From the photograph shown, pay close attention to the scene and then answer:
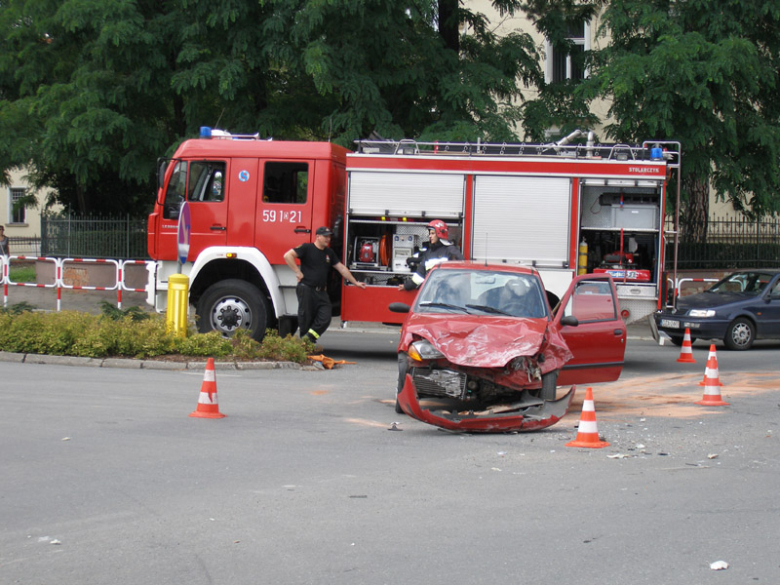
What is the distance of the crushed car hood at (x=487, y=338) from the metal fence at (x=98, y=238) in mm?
14313

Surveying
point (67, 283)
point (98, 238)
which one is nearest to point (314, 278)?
point (67, 283)

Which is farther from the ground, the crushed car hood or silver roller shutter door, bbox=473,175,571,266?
silver roller shutter door, bbox=473,175,571,266

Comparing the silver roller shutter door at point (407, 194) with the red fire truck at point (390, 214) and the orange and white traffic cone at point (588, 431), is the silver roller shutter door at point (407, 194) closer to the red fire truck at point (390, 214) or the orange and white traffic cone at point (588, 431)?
the red fire truck at point (390, 214)

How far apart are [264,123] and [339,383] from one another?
31.0ft

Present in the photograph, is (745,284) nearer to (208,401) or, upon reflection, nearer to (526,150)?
(526,150)

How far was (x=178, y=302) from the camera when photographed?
1317cm

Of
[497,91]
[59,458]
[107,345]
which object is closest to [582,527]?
[59,458]

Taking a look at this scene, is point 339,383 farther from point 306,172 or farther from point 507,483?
point 507,483

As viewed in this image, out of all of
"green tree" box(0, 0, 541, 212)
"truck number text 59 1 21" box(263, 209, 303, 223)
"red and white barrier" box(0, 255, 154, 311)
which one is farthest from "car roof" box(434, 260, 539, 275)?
"red and white barrier" box(0, 255, 154, 311)

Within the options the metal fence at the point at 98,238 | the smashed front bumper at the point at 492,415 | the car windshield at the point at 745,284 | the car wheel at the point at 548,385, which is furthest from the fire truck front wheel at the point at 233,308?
the car windshield at the point at 745,284

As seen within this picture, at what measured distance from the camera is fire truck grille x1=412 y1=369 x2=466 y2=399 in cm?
864

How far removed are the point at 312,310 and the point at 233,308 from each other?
1.39 m

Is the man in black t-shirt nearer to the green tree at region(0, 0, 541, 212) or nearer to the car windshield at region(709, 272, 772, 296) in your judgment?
the green tree at region(0, 0, 541, 212)

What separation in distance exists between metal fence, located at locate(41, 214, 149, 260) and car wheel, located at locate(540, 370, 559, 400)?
15244mm
